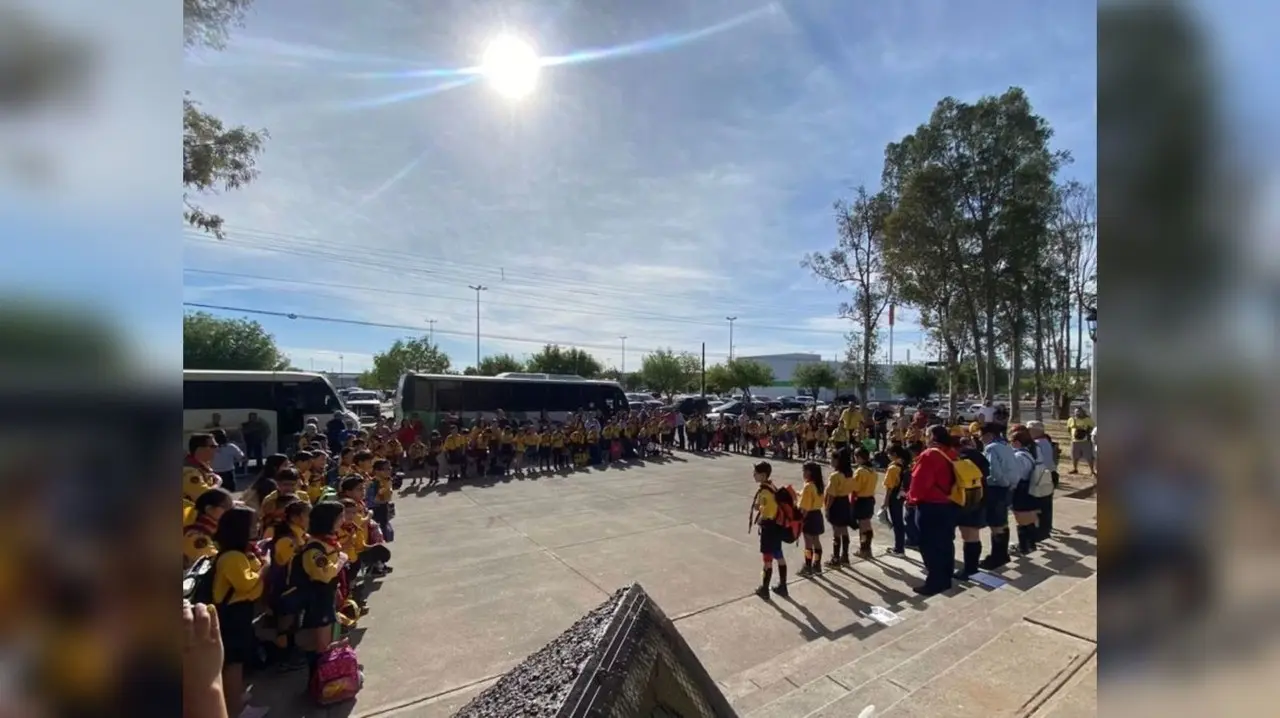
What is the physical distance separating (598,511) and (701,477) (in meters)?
4.38

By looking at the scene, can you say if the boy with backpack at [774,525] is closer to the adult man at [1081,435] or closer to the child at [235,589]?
the child at [235,589]

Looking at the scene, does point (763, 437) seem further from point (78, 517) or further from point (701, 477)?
point (78, 517)

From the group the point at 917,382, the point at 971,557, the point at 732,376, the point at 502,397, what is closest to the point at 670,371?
the point at 732,376

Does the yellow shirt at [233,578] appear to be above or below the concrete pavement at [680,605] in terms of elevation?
above

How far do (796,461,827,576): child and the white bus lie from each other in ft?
45.9

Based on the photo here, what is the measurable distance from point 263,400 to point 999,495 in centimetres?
1645

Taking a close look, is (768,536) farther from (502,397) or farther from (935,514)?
(502,397)

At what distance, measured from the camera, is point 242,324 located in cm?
4403

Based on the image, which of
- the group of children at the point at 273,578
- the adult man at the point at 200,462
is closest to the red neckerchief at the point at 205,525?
the group of children at the point at 273,578

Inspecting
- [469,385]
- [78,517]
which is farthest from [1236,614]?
[469,385]

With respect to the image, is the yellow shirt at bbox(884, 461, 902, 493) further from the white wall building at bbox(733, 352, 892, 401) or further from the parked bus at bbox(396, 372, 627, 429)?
the white wall building at bbox(733, 352, 892, 401)

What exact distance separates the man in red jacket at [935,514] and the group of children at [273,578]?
5.15 meters

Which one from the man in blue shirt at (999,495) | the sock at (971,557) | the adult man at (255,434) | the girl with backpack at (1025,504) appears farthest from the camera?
the adult man at (255,434)

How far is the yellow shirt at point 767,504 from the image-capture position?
583 cm
